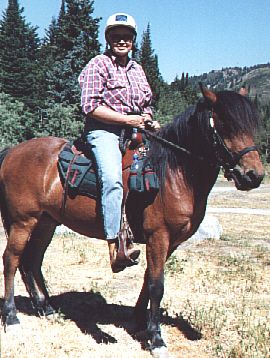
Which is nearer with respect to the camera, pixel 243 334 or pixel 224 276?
pixel 243 334

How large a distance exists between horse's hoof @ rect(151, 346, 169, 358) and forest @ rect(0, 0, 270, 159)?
15.0 m

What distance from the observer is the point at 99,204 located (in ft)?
14.4

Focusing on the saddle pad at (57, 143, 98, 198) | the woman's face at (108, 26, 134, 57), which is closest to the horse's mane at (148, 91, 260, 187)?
the saddle pad at (57, 143, 98, 198)

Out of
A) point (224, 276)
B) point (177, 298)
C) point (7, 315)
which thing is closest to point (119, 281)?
point (177, 298)

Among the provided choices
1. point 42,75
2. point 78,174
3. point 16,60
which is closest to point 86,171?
point 78,174

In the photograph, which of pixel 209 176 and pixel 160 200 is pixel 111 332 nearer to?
pixel 160 200

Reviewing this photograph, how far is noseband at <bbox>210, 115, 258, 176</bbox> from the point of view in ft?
11.9

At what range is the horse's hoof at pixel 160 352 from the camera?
4106mm

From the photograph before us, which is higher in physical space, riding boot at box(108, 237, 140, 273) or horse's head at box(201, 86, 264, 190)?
horse's head at box(201, 86, 264, 190)

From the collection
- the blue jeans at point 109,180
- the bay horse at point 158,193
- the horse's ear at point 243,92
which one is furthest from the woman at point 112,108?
the horse's ear at point 243,92

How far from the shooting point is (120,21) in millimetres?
4141

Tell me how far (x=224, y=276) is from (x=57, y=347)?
10.9 ft

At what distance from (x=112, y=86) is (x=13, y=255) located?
2.10 m

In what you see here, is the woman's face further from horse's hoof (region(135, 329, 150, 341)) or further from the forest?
the forest
